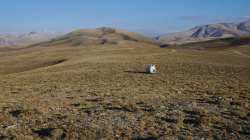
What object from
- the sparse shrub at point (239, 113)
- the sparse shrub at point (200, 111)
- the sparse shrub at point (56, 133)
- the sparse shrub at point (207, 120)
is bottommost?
the sparse shrub at point (239, 113)

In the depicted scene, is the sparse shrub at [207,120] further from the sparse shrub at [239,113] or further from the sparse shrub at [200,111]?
the sparse shrub at [239,113]

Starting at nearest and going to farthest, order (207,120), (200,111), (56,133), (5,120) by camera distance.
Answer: (56,133), (207,120), (5,120), (200,111)

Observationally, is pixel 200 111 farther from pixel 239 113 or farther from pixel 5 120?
pixel 5 120

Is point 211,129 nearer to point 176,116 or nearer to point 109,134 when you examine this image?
point 176,116

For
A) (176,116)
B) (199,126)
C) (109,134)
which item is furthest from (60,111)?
(199,126)

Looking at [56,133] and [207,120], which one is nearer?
[56,133]

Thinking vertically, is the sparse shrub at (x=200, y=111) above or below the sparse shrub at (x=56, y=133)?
below

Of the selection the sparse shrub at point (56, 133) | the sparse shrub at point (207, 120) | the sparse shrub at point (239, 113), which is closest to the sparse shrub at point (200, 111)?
the sparse shrub at point (207, 120)

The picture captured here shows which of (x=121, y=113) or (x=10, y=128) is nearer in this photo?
(x=10, y=128)

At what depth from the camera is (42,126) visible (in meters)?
8.37

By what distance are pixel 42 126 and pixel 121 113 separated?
4327 mm

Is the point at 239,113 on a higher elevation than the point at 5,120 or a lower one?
lower

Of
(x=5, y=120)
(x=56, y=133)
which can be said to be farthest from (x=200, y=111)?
(x=5, y=120)

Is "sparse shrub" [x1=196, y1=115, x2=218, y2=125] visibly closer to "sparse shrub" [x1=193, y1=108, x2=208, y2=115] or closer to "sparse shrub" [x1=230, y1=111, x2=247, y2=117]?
"sparse shrub" [x1=193, y1=108, x2=208, y2=115]
